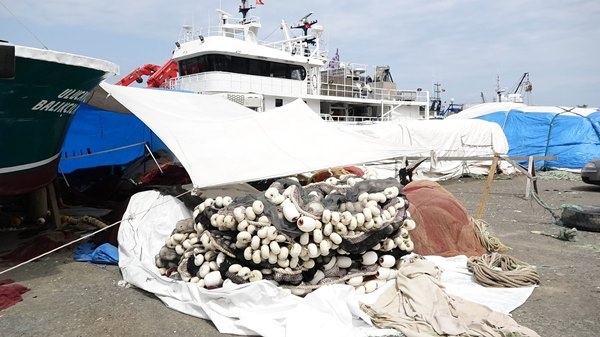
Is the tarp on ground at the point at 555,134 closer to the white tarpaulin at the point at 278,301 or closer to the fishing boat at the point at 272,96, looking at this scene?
the fishing boat at the point at 272,96

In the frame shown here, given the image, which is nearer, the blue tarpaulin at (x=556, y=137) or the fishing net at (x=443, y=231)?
the fishing net at (x=443, y=231)

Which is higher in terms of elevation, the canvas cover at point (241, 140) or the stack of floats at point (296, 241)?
the canvas cover at point (241, 140)

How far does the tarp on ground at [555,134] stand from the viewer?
17.0 metres

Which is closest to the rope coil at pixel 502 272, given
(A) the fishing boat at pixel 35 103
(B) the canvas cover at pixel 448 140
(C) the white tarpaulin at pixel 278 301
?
(C) the white tarpaulin at pixel 278 301

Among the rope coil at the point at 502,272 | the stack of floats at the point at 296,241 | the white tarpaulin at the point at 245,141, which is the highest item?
the white tarpaulin at the point at 245,141

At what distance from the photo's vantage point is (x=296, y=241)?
446 cm

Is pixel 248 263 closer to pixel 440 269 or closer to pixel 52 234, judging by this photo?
pixel 440 269

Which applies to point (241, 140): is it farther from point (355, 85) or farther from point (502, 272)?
point (355, 85)

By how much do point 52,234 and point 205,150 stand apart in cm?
274

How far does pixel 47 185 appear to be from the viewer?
716 centimetres

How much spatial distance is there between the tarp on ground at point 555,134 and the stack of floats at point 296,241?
47.7 ft

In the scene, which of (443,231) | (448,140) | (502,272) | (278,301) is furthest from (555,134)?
(278,301)

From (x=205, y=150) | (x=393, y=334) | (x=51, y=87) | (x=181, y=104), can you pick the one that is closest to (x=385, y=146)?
(x=205, y=150)

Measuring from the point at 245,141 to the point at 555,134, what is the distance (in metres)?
15.4
